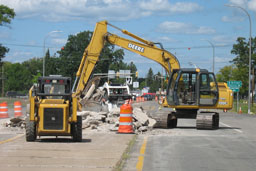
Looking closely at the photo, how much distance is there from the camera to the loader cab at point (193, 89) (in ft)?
80.9

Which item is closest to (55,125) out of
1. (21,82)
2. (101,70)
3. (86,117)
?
(86,117)

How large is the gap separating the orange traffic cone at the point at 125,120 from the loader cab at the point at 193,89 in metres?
5.62

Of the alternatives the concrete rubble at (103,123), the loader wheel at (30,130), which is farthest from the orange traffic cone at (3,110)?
the loader wheel at (30,130)

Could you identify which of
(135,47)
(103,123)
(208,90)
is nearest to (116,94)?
(135,47)

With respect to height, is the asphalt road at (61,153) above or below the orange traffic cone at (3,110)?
below

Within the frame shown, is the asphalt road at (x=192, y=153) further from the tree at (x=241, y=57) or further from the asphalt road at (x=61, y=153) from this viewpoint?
the tree at (x=241, y=57)

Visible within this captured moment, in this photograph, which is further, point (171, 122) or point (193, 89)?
point (193, 89)

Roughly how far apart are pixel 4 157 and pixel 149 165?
359 cm

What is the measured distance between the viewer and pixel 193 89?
986 inches

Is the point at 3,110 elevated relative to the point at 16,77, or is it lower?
lower

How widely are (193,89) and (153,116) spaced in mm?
2690

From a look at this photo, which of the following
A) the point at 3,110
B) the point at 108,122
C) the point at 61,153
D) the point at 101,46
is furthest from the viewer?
the point at 101,46

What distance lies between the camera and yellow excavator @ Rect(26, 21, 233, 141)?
15.6m

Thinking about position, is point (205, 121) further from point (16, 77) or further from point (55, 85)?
point (16, 77)
